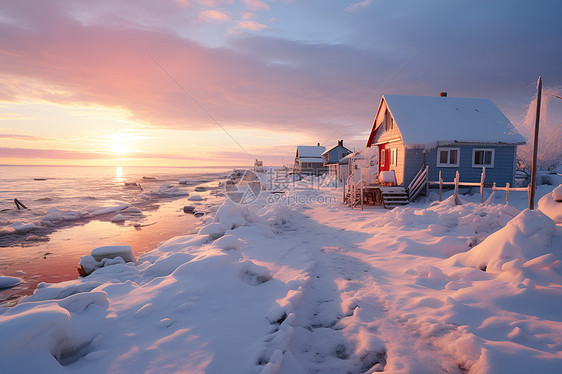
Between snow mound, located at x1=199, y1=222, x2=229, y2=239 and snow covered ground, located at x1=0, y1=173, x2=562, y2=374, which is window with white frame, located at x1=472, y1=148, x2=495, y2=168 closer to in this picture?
snow covered ground, located at x1=0, y1=173, x2=562, y2=374

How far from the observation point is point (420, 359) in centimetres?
296

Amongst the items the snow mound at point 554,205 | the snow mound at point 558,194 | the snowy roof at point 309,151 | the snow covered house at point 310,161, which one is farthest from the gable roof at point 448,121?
the snowy roof at point 309,151

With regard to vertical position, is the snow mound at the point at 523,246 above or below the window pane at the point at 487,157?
below

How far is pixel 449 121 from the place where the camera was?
56.4 ft

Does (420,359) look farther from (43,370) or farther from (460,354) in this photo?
(43,370)

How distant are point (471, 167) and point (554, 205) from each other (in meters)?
12.0

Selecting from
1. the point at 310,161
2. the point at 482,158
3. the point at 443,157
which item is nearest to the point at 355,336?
the point at 443,157

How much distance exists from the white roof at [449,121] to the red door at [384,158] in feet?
10.3

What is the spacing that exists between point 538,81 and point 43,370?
9659 millimetres

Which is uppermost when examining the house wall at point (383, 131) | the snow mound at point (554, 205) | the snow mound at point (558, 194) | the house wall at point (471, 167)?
the house wall at point (383, 131)

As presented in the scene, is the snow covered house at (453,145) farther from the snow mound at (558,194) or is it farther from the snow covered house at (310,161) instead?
the snow covered house at (310,161)

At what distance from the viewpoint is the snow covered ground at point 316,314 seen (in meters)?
2.81

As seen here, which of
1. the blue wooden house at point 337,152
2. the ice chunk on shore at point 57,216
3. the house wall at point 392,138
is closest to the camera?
the ice chunk on shore at point 57,216

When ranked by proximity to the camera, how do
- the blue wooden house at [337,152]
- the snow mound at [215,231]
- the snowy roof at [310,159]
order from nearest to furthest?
the snow mound at [215,231] → the blue wooden house at [337,152] → the snowy roof at [310,159]
